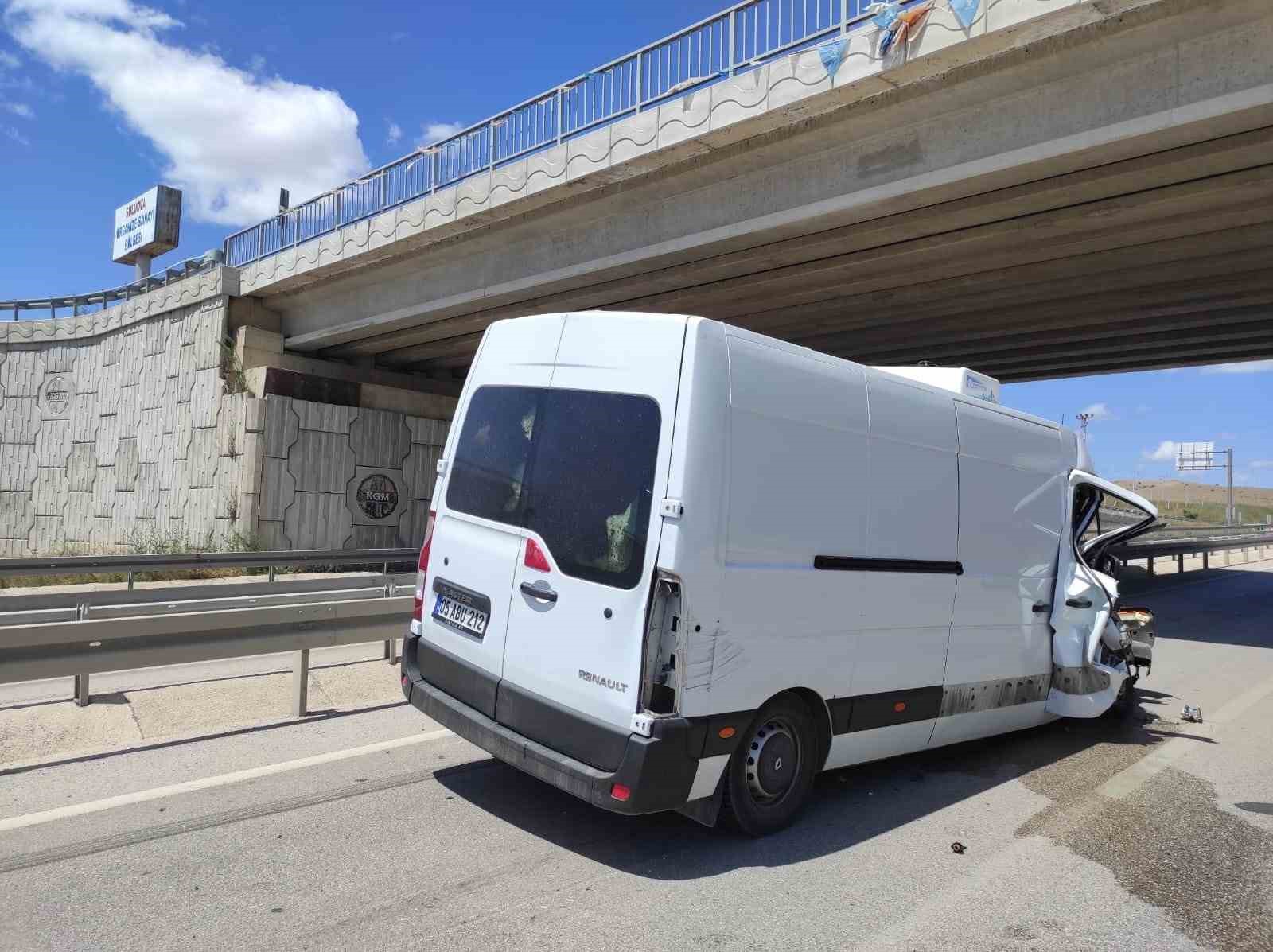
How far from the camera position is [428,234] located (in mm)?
15750

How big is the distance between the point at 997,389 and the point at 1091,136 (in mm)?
4254

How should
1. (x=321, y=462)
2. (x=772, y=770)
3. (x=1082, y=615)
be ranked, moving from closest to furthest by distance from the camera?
(x=772, y=770), (x=1082, y=615), (x=321, y=462)

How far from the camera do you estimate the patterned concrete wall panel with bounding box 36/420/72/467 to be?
82.0 feet

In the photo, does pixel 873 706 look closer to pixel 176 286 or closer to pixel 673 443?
pixel 673 443

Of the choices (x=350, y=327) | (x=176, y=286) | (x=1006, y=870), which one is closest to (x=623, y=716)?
(x=1006, y=870)

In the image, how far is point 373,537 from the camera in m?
22.2

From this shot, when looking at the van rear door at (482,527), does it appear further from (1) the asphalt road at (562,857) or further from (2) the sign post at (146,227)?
(2) the sign post at (146,227)

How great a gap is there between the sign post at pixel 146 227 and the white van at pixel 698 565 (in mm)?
29939

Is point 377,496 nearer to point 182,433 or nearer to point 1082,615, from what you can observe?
point 182,433

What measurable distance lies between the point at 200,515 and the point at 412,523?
486 centimetres

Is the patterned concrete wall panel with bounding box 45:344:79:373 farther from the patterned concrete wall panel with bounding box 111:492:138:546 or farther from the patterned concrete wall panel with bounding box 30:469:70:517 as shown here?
the patterned concrete wall panel with bounding box 111:492:138:546

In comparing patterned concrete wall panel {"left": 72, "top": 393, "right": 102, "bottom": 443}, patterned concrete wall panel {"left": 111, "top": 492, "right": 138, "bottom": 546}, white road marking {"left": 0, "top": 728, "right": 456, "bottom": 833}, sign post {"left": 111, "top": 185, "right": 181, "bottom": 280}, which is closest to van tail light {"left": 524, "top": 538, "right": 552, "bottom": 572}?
white road marking {"left": 0, "top": 728, "right": 456, "bottom": 833}

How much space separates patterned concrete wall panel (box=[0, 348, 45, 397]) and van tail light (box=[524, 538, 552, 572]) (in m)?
27.0

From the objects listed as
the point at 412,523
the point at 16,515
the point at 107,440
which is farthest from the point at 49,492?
the point at 412,523
